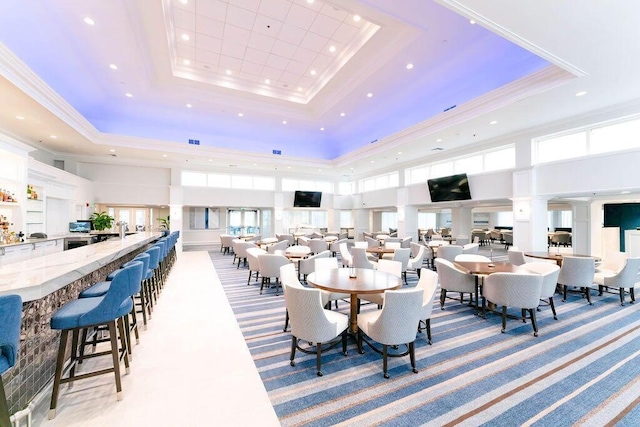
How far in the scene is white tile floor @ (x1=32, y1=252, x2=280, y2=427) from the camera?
2.06m

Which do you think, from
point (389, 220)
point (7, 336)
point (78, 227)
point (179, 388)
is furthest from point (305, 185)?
point (7, 336)

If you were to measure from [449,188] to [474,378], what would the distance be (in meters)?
8.85

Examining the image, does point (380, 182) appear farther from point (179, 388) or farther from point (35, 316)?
point (35, 316)

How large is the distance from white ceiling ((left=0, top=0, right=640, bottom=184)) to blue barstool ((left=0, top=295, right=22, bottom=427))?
4.67 meters

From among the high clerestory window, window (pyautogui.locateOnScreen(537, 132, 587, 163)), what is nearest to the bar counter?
the high clerestory window

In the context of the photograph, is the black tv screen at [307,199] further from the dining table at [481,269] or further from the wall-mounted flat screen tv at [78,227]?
the dining table at [481,269]

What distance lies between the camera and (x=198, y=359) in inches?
116

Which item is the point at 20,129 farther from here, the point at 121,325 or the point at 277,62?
the point at 121,325

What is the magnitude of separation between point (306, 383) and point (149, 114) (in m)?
10.8

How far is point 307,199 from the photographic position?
1528cm

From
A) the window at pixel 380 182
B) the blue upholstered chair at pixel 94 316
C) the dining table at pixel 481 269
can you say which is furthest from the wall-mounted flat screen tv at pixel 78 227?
the window at pixel 380 182

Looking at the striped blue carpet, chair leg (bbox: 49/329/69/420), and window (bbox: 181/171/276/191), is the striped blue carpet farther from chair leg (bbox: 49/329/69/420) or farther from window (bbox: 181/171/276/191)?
window (bbox: 181/171/276/191)

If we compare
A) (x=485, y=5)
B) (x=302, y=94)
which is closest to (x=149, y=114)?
(x=302, y=94)

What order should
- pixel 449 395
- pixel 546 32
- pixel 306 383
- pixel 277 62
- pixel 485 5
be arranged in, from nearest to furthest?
1. pixel 449 395
2. pixel 306 383
3. pixel 485 5
4. pixel 546 32
5. pixel 277 62
